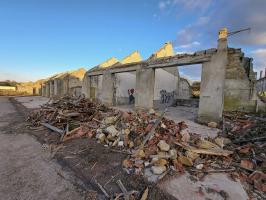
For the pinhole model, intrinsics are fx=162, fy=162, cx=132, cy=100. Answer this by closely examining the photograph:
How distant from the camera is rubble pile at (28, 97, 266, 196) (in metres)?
3.92

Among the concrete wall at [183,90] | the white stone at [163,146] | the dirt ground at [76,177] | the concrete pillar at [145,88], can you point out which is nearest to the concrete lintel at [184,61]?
the concrete pillar at [145,88]

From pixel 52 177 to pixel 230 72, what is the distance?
42.0 feet

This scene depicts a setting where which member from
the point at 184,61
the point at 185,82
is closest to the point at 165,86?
the point at 185,82

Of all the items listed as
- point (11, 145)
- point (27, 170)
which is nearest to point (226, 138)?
point (27, 170)

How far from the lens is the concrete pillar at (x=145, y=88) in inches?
445

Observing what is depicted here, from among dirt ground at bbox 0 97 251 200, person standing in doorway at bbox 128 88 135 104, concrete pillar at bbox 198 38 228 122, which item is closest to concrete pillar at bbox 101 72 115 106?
person standing in doorway at bbox 128 88 135 104

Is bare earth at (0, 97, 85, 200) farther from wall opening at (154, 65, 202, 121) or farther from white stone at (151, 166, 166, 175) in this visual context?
wall opening at (154, 65, 202, 121)

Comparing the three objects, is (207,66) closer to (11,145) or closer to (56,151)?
(56,151)

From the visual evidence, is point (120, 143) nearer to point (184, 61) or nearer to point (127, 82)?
point (184, 61)

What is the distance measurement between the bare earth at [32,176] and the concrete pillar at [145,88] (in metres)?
7.37

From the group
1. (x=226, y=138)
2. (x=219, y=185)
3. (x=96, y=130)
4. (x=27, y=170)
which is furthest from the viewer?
(x=96, y=130)

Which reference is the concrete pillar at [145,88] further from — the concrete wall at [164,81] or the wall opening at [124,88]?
the concrete wall at [164,81]

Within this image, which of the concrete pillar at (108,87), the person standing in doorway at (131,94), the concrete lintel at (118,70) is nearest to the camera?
the concrete lintel at (118,70)

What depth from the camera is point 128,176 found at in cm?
368
